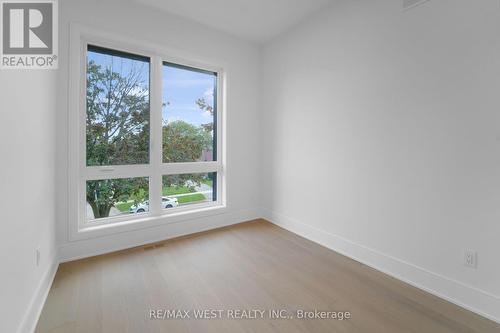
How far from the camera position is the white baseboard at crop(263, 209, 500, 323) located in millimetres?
1672

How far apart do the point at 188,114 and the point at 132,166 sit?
1.06 metres

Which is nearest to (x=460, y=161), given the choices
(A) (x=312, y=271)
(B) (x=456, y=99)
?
(B) (x=456, y=99)

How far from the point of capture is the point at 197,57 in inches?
126

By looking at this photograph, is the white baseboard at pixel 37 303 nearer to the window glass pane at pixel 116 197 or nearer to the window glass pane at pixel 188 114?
the window glass pane at pixel 116 197

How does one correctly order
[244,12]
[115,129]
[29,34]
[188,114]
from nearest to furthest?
[29,34]
[115,129]
[244,12]
[188,114]

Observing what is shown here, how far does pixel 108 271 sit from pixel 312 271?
6.48 ft

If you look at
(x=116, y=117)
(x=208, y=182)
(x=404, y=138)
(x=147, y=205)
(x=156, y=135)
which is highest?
(x=116, y=117)

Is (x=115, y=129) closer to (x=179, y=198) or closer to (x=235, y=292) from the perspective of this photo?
(x=179, y=198)

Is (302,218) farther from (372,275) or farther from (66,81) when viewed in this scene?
(66,81)

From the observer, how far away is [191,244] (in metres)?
2.85

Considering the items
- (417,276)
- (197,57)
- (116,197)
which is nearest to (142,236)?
(116,197)

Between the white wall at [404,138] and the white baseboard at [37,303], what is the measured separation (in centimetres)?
271

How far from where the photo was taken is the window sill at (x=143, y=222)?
2.50 metres

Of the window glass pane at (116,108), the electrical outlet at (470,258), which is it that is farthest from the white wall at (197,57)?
the electrical outlet at (470,258)
